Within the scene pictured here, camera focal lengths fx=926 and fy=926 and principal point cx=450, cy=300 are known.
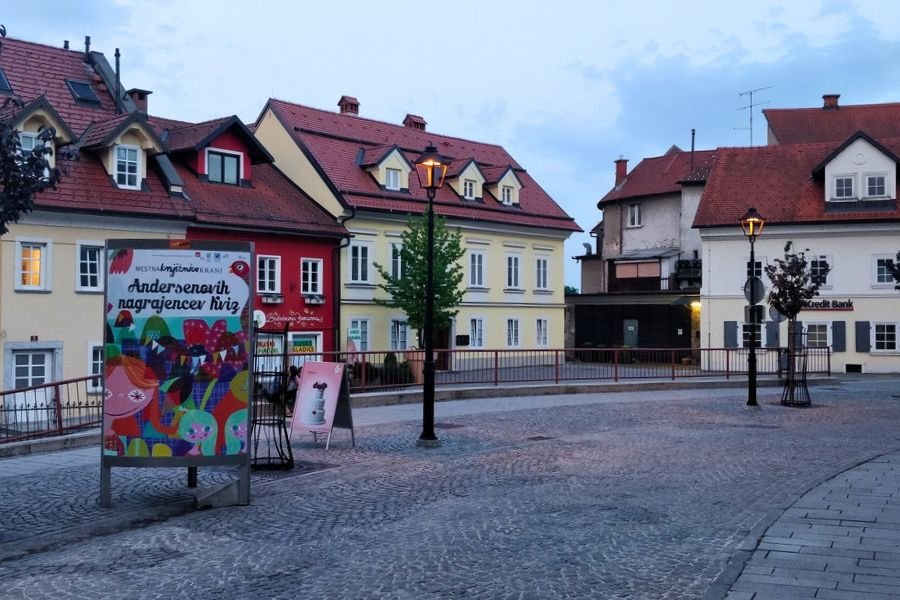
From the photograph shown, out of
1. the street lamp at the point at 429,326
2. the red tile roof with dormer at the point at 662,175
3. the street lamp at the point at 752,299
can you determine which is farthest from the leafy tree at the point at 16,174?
the red tile roof with dormer at the point at 662,175

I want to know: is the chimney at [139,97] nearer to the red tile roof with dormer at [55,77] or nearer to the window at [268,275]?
the red tile roof with dormer at [55,77]

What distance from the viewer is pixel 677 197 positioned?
55.2m


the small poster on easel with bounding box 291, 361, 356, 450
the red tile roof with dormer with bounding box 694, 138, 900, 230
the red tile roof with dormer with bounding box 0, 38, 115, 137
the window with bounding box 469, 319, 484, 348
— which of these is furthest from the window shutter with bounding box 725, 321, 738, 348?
the small poster on easel with bounding box 291, 361, 356, 450

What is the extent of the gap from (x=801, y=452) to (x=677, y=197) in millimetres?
42674

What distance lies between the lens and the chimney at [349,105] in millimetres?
46250

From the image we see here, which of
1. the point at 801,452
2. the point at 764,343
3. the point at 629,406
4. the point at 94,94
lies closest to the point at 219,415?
the point at 801,452

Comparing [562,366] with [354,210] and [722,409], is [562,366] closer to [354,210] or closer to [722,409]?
[722,409]

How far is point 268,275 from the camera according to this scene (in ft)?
110

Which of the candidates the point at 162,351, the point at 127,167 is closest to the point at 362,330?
the point at 127,167

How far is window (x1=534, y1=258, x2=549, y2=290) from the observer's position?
44531 millimetres

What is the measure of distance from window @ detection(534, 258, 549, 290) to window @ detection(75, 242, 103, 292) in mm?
21978

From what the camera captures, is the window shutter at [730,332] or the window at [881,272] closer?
the window at [881,272]

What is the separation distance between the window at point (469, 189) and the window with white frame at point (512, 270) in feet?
10.6

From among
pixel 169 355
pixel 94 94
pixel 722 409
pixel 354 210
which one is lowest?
pixel 722 409
